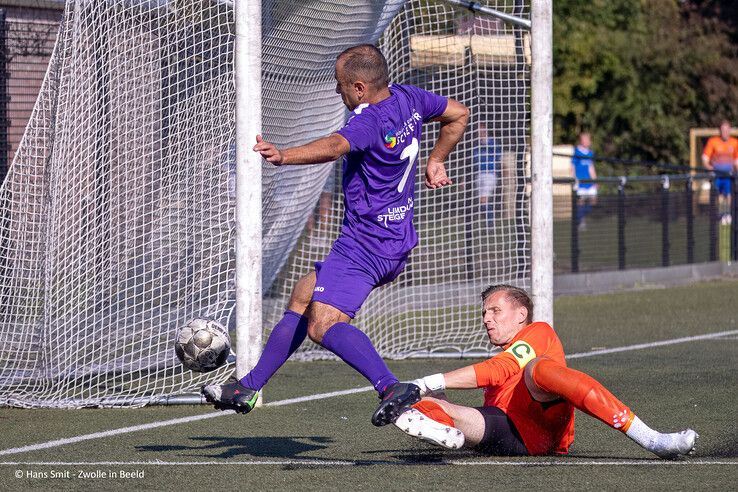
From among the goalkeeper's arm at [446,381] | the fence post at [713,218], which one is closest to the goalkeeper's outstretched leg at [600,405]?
the goalkeeper's arm at [446,381]

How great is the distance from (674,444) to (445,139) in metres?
2.21

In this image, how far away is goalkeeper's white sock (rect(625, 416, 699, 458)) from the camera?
5.88 metres

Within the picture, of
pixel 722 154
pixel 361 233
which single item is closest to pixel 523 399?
pixel 361 233

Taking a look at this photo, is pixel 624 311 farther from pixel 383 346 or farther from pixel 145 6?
pixel 145 6

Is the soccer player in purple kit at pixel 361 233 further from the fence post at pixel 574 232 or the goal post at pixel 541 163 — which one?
the fence post at pixel 574 232

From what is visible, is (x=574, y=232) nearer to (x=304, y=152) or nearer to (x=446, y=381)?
(x=446, y=381)

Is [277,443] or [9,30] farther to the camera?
[9,30]

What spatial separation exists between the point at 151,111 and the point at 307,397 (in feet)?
6.98

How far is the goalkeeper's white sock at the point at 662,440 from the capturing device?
5.88m

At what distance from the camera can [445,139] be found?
729cm

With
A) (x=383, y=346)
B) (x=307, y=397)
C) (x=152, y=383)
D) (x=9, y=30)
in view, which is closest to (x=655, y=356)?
(x=383, y=346)

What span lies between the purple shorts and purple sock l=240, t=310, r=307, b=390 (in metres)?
0.32

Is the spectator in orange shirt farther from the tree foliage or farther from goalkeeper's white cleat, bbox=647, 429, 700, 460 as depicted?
goalkeeper's white cleat, bbox=647, 429, 700, 460

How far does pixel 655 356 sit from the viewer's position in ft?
34.7
